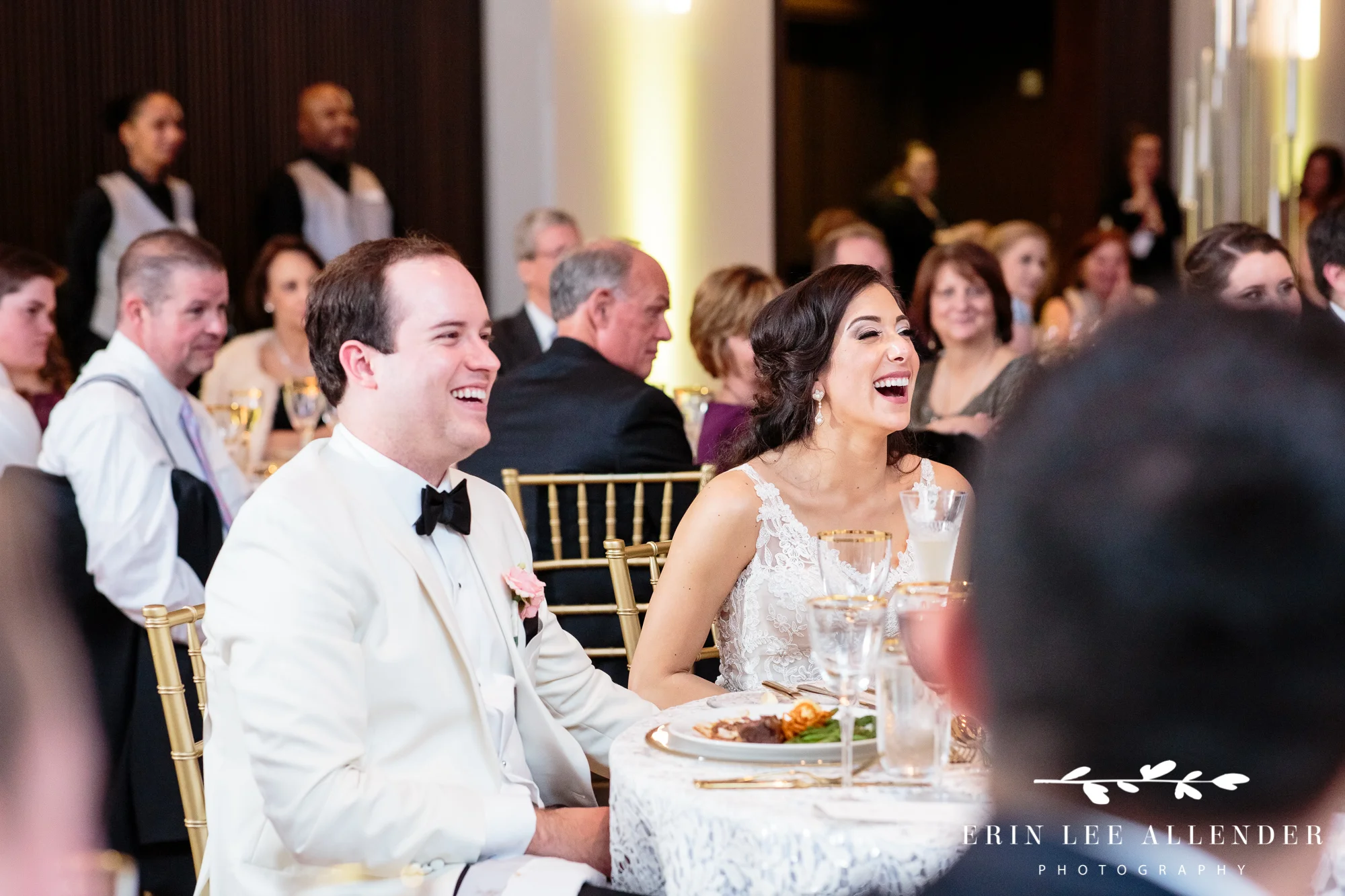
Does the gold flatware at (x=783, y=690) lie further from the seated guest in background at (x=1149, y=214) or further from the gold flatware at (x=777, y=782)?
the seated guest in background at (x=1149, y=214)

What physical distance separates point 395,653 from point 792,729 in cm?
52

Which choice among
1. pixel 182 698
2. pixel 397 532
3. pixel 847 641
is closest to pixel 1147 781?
pixel 847 641

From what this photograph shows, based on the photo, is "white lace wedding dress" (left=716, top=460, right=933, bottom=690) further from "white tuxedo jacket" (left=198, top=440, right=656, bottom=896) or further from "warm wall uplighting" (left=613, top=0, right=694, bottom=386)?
"warm wall uplighting" (left=613, top=0, right=694, bottom=386)

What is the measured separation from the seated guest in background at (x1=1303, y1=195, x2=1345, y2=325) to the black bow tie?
2721mm

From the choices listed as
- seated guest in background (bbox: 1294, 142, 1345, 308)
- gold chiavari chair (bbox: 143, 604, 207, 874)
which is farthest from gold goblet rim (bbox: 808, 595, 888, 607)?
seated guest in background (bbox: 1294, 142, 1345, 308)

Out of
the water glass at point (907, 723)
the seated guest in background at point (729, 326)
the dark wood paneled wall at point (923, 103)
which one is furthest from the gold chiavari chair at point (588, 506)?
the dark wood paneled wall at point (923, 103)

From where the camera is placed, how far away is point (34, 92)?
22.1 feet

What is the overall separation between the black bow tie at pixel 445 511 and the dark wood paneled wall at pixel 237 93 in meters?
5.39

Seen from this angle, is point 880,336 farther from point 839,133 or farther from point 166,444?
point 839,133

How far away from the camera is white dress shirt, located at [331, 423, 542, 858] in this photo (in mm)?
Result: 2068

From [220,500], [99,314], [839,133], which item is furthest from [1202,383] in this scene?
[839,133]

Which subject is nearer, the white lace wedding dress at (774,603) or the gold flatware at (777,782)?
the gold flatware at (777,782)

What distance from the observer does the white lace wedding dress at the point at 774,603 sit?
104 inches

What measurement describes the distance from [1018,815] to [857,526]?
1.99 meters
